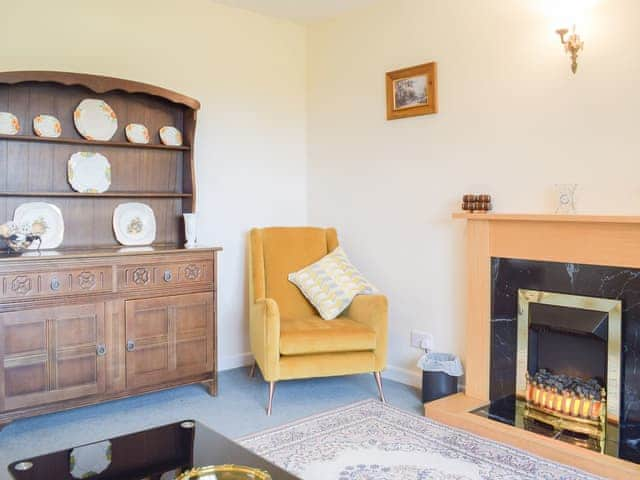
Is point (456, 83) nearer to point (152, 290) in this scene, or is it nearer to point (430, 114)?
point (430, 114)

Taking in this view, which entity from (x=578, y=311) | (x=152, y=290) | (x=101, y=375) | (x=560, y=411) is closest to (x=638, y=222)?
(x=578, y=311)

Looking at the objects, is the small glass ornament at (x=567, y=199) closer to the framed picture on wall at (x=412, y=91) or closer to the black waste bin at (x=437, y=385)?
the framed picture on wall at (x=412, y=91)

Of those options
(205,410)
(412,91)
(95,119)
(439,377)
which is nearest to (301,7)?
(412,91)

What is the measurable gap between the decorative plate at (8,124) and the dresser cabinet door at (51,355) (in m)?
1.00

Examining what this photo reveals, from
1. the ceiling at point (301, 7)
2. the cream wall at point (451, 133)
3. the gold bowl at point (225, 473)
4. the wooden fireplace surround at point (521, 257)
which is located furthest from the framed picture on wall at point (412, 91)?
the gold bowl at point (225, 473)

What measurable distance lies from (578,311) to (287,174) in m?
2.35

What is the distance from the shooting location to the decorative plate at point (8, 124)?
3.11 meters

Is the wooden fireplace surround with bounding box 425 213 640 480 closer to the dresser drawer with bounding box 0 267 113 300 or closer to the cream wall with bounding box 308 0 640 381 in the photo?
the cream wall with bounding box 308 0 640 381

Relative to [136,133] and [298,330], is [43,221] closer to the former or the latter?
[136,133]

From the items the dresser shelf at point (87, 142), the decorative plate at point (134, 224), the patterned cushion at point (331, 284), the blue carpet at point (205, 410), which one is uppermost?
the dresser shelf at point (87, 142)

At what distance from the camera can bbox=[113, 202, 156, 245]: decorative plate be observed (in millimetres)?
3574

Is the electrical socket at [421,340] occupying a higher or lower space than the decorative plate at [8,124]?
lower

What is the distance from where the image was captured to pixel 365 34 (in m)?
4.02

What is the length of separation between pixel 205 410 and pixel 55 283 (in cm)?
106
